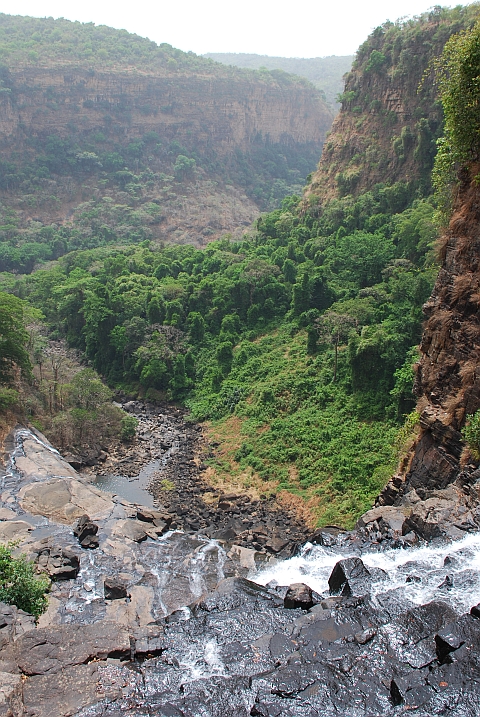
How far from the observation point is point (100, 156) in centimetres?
8881

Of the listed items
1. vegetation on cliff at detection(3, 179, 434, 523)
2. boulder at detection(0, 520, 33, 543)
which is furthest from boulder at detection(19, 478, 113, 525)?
vegetation on cliff at detection(3, 179, 434, 523)

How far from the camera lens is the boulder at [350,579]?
14047mm

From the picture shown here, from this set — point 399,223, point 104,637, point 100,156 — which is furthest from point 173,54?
point 104,637

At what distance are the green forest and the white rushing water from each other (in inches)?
264

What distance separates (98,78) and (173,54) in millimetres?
21789

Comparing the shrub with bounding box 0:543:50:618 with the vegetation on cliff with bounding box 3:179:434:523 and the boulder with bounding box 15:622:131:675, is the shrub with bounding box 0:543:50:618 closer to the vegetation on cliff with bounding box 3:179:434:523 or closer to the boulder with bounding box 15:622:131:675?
the boulder with bounding box 15:622:131:675

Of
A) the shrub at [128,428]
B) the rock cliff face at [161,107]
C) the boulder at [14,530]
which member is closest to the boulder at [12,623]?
the boulder at [14,530]

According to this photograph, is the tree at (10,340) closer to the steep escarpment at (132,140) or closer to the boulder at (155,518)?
the boulder at (155,518)

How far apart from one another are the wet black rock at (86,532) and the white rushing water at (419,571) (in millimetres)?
6567

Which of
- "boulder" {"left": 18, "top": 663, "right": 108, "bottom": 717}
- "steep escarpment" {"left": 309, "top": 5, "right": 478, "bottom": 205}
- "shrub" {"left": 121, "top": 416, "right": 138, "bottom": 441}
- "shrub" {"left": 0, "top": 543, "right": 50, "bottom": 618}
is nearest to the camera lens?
"boulder" {"left": 18, "top": 663, "right": 108, "bottom": 717}

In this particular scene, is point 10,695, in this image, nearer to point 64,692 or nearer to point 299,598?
point 64,692

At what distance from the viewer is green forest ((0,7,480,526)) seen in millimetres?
26766

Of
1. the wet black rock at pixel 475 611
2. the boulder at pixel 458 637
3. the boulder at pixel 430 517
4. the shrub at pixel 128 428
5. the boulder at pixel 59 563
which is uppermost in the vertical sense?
the wet black rock at pixel 475 611

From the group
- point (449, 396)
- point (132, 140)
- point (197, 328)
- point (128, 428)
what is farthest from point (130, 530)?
point (132, 140)
